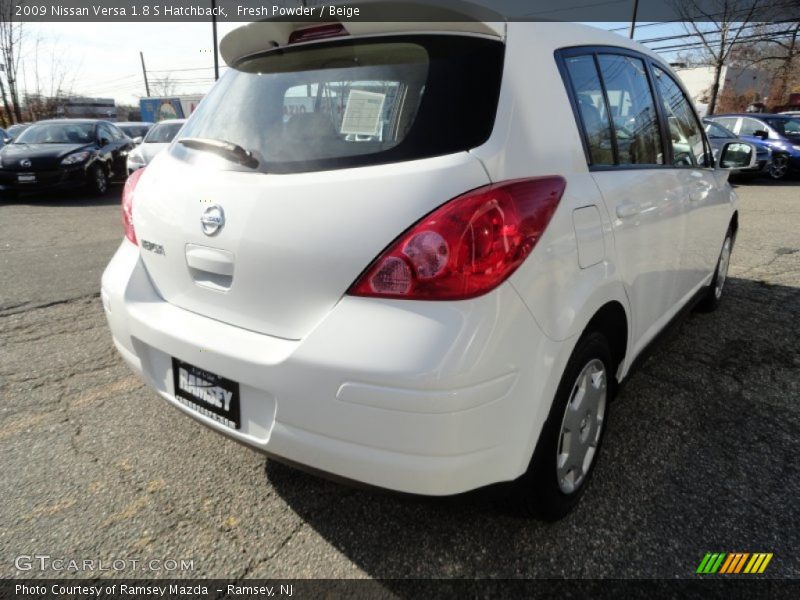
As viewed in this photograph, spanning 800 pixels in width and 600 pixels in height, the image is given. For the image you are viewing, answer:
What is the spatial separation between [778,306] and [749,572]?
3.36 meters

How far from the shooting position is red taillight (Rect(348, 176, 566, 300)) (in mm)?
1436

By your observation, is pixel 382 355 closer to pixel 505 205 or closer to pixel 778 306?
pixel 505 205

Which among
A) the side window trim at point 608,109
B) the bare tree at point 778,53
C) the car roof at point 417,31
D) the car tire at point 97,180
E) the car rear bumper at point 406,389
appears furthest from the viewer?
the bare tree at point 778,53

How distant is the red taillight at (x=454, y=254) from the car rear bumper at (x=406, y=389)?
0.04 meters

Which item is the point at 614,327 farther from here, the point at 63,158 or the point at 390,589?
the point at 63,158

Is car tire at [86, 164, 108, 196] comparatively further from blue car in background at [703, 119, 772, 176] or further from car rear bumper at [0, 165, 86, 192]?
blue car in background at [703, 119, 772, 176]

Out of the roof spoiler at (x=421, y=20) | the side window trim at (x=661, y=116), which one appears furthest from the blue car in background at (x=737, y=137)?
the roof spoiler at (x=421, y=20)

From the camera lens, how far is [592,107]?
6.70ft

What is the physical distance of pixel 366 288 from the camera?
149cm

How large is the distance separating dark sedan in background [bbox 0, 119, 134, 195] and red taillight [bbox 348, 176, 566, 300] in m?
10.7

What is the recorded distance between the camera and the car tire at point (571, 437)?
1.75m

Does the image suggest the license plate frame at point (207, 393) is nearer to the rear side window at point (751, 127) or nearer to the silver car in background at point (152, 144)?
the silver car in background at point (152, 144)

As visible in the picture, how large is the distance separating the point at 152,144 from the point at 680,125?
10346 millimetres

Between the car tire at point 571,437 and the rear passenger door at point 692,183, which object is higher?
the rear passenger door at point 692,183
